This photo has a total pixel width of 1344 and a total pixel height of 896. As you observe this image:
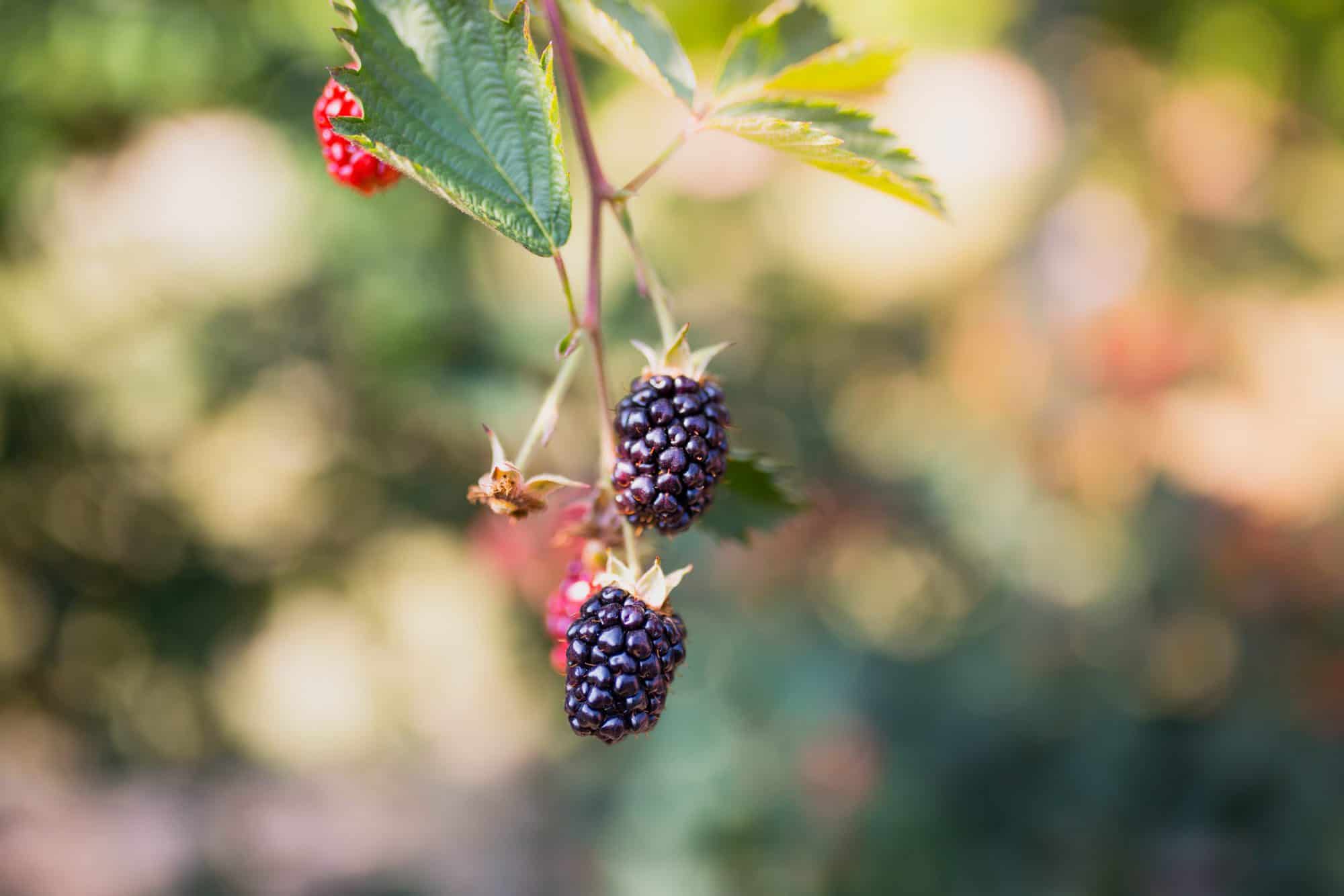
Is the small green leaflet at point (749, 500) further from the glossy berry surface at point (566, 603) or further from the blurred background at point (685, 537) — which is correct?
the blurred background at point (685, 537)

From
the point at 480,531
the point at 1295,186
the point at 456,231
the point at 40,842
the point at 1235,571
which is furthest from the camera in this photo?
the point at 1295,186

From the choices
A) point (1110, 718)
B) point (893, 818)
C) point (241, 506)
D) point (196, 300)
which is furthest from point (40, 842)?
point (1110, 718)

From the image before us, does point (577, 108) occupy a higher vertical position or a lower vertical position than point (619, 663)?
higher

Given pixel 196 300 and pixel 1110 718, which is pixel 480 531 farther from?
pixel 1110 718

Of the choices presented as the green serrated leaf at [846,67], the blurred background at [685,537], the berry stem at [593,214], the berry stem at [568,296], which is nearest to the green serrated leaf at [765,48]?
the green serrated leaf at [846,67]

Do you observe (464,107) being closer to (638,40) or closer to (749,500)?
(638,40)

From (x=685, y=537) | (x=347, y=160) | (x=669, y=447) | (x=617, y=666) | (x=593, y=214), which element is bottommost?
(x=617, y=666)

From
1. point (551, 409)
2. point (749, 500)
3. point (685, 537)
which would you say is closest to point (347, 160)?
point (551, 409)

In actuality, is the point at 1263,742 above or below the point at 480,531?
below
